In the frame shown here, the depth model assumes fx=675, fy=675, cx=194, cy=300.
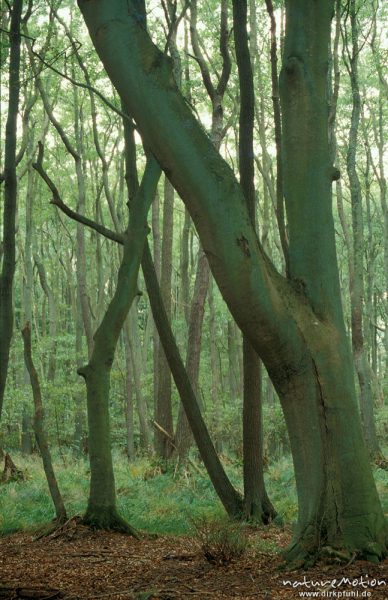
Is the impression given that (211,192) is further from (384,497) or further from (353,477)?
(384,497)

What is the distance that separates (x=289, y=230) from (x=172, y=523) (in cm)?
446

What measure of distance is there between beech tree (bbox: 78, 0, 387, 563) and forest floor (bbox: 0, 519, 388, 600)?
1.17 feet

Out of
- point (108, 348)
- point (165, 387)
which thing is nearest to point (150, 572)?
point (108, 348)

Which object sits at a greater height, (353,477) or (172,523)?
(353,477)

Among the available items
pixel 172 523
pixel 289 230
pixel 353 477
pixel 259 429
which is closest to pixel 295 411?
pixel 353 477

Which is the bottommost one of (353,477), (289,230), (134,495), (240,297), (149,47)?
(134,495)

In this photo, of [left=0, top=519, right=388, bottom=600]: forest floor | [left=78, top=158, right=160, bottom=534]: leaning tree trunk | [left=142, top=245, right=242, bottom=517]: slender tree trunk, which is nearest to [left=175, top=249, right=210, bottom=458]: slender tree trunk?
[left=142, top=245, right=242, bottom=517]: slender tree trunk

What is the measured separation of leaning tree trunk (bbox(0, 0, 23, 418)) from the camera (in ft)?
22.6

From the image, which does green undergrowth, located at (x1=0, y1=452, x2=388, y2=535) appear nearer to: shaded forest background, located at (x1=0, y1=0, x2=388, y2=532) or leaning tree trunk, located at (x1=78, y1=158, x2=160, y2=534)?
shaded forest background, located at (x1=0, y1=0, x2=388, y2=532)

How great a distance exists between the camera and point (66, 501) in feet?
32.3

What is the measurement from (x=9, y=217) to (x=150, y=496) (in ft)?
16.9

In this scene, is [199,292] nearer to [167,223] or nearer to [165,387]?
[165,387]

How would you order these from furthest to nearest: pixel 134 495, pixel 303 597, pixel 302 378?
Answer: pixel 134 495 < pixel 302 378 < pixel 303 597

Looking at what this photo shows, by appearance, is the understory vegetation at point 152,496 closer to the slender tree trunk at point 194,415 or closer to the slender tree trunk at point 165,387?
the slender tree trunk at point 194,415
